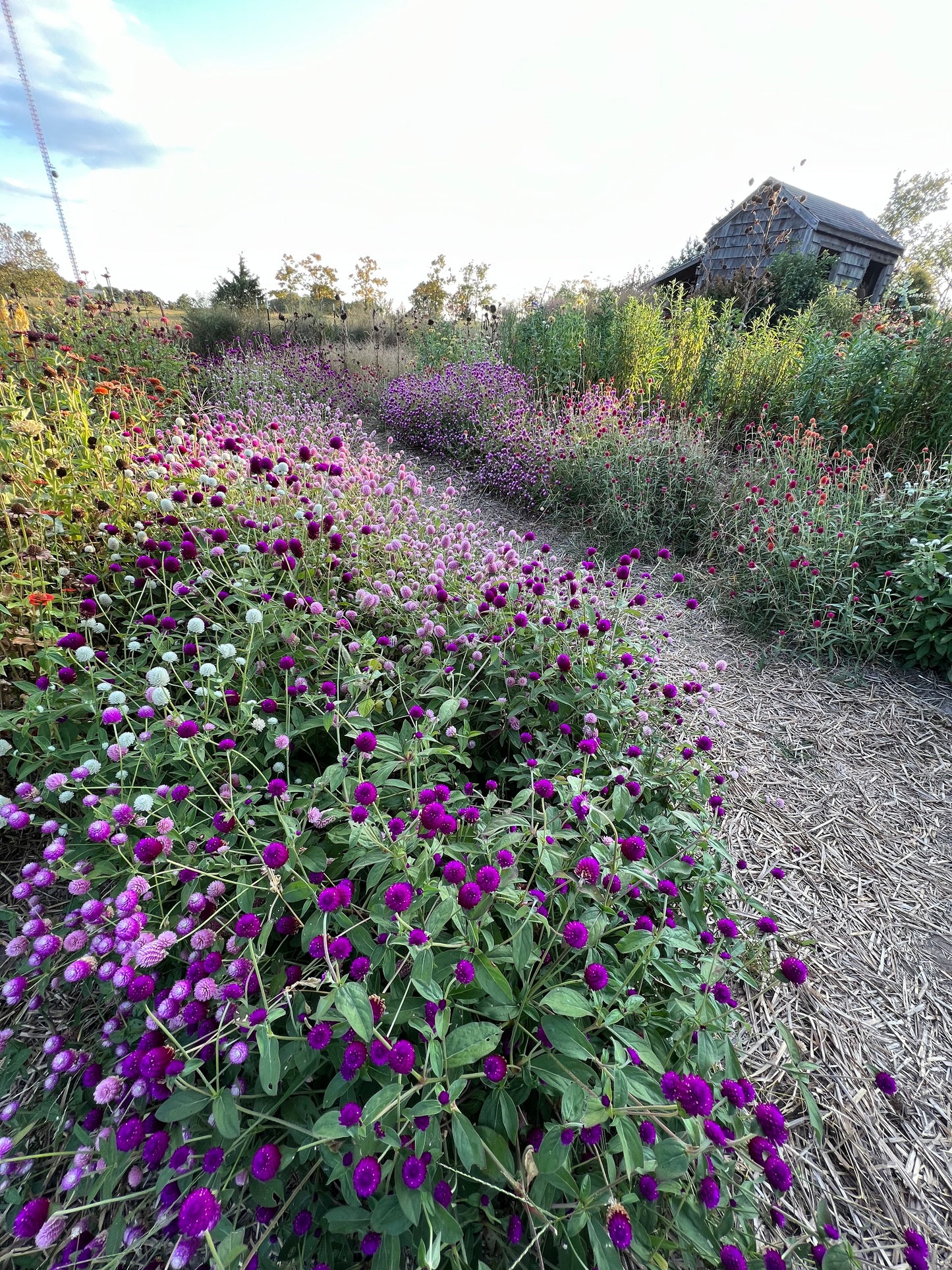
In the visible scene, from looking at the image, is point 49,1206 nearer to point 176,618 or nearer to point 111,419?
point 176,618

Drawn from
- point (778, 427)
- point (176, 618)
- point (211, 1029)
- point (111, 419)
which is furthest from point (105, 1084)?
point (778, 427)

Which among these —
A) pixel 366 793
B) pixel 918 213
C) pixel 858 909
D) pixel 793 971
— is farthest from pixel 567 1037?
pixel 918 213

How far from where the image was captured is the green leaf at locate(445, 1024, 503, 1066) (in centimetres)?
101

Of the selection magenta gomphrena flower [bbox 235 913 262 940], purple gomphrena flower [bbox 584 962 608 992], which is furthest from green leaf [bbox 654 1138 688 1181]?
magenta gomphrena flower [bbox 235 913 262 940]

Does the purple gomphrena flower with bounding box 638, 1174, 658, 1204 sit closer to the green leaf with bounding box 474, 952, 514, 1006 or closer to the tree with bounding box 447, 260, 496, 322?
the green leaf with bounding box 474, 952, 514, 1006

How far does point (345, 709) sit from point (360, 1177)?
1230mm

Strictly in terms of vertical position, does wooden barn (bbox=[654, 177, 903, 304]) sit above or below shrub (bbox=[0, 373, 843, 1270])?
above

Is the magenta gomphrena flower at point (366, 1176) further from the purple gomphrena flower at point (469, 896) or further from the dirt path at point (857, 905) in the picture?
the dirt path at point (857, 905)

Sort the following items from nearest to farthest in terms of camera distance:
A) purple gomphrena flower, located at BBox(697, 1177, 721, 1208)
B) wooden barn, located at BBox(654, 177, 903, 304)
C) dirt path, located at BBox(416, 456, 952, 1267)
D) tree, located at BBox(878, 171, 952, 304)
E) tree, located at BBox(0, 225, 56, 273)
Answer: purple gomphrena flower, located at BBox(697, 1177, 721, 1208) → dirt path, located at BBox(416, 456, 952, 1267) → tree, located at BBox(0, 225, 56, 273) → wooden barn, located at BBox(654, 177, 903, 304) → tree, located at BBox(878, 171, 952, 304)

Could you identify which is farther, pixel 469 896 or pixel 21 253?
pixel 21 253

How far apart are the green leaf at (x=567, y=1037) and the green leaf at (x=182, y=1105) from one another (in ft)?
2.39

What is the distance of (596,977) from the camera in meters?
1.07

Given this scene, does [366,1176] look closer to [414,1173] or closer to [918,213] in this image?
[414,1173]

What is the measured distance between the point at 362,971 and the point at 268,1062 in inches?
8.9
